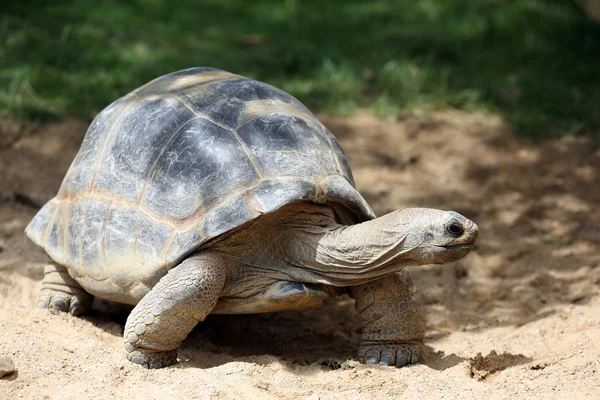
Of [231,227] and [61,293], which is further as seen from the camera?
[61,293]

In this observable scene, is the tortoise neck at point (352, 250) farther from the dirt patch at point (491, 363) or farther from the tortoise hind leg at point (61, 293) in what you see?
the tortoise hind leg at point (61, 293)

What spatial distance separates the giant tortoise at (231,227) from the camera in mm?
3787

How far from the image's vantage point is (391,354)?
409 centimetres

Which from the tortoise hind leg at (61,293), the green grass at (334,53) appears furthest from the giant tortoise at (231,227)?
the green grass at (334,53)

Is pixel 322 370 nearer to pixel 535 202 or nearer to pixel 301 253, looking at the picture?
pixel 301 253

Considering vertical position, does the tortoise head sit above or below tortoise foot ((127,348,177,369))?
above

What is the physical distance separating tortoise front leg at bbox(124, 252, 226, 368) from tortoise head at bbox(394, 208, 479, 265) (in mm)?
926

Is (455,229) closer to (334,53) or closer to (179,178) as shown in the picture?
(179,178)

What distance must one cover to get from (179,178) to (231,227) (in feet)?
1.42

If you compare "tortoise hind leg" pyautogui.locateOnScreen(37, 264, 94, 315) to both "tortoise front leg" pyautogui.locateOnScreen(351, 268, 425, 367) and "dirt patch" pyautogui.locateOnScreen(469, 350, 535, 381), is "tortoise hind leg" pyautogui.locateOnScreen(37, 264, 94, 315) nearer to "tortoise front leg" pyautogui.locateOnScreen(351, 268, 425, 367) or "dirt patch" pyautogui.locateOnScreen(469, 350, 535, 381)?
"tortoise front leg" pyautogui.locateOnScreen(351, 268, 425, 367)

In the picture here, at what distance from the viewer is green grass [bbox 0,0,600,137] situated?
7.25 m

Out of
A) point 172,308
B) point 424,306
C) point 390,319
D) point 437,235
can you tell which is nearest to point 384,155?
point 424,306

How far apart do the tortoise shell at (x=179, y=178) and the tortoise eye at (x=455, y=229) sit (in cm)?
62

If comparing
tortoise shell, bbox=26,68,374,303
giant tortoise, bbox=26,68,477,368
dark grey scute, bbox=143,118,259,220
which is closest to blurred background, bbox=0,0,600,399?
giant tortoise, bbox=26,68,477,368
